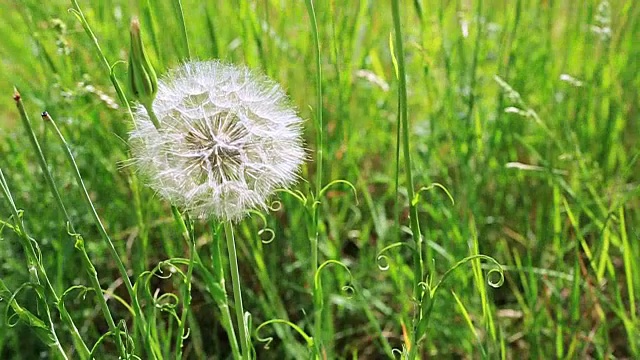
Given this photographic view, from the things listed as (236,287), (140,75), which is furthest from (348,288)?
(140,75)

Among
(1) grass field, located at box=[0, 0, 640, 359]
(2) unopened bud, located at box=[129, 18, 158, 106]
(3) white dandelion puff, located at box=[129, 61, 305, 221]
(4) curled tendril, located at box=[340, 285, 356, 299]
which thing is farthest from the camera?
(1) grass field, located at box=[0, 0, 640, 359]

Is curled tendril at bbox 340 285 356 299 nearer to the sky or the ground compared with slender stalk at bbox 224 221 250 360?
nearer to the ground

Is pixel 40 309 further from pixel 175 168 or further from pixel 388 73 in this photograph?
pixel 388 73

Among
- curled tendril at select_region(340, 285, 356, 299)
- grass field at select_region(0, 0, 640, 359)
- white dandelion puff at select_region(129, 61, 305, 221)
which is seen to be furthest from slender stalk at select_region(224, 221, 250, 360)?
grass field at select_region(0, 0, 640, 359)

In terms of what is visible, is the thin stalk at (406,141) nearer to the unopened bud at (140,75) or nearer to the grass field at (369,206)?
the unopened bud at (140,75)

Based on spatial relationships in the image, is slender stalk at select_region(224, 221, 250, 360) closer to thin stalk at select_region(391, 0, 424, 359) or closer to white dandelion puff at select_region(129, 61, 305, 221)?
white dandelion puff at select_region(129, 61, 305, 221)

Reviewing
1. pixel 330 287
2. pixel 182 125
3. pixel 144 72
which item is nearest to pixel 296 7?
pixel 330 287

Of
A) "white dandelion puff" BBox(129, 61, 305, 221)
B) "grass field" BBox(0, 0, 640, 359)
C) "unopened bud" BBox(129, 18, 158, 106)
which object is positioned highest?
"unopened bud" BBox(129, 18, 158, 106)
